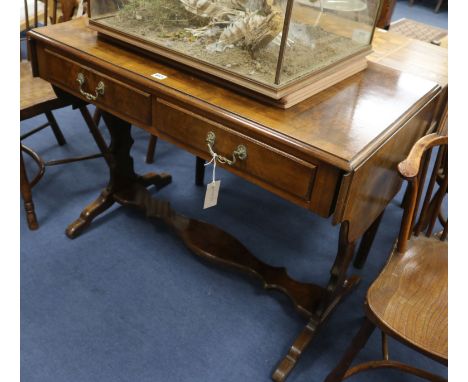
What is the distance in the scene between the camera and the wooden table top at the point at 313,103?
43.1 inches

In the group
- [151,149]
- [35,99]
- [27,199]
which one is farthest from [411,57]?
[27,199]

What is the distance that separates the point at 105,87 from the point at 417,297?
1081 mm

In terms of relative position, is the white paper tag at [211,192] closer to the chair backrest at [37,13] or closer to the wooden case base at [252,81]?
the wooden case base at [252,81]

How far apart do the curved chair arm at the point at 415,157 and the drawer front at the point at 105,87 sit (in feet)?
2.37

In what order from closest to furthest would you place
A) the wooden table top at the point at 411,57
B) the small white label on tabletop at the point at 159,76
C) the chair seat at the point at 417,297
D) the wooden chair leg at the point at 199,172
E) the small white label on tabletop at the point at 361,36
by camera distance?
1. the chair seat at the point at 417,297
2. the small white label on tabletop at the point at 159,76
3. the small white label on tabletop at the point at 361,36
4. the wooden table top at the point at 411,57
5. the wooden chair leg at the point at 199,172

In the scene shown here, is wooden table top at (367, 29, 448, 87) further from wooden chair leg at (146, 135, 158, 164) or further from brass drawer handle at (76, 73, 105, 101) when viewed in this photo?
wooden chair leg at (146, 135, 158, 164)

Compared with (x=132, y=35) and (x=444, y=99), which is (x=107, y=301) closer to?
(x=132, y=35)

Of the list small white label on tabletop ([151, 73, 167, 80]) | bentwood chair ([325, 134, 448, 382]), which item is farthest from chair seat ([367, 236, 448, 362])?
small white label on tabletop ([151, 73, 167, 80])

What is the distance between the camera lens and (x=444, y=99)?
1641 mm

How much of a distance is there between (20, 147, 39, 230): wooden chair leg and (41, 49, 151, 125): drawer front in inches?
21.4

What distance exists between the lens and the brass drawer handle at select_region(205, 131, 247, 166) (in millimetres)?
1180

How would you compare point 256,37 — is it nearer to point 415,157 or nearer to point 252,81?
point 252,81

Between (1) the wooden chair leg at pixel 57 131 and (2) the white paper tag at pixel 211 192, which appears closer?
(2) the white paper tag at pixel 211 192

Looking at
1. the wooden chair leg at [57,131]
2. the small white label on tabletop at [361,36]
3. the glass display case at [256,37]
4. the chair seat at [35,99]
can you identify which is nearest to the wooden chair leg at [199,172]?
the chair seat at [35,99]
